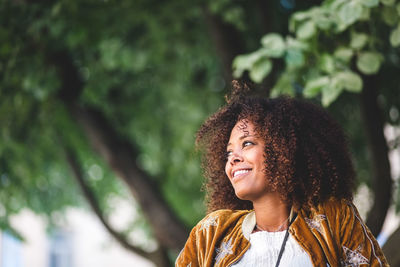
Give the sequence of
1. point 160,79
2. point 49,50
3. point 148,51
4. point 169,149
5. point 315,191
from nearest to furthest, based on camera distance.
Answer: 1. point 315,191
2. point 49,50
3. point 148,51
4. point 160,79
5. point 169,149

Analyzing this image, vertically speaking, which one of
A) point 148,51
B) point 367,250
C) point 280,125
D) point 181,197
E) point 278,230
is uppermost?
point 148,51

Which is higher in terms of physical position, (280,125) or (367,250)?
(280,125)

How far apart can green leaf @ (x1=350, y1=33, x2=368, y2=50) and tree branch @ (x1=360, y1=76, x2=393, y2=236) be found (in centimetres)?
207

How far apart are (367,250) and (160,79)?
590 cm

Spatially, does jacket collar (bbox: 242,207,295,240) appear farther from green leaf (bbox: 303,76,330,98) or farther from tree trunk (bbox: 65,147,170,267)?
tree trunk (bbox: 65,147,170,267)

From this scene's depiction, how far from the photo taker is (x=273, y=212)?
234 centimetres

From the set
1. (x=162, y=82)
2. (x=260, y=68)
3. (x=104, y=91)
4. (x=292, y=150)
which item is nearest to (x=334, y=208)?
(x=292, y=150)

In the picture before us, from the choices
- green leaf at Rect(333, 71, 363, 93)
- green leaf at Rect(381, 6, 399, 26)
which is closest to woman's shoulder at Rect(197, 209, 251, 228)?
green leaf at Rect(333, 71, 363, 93)

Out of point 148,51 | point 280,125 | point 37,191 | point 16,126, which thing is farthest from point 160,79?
point 280,125

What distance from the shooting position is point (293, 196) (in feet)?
7.63

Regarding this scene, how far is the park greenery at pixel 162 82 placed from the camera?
3.66 metres

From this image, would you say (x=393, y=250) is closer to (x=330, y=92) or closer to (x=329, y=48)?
(x=330, y=92)

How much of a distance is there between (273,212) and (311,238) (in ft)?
0.68

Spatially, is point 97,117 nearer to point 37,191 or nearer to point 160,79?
point 160,79
